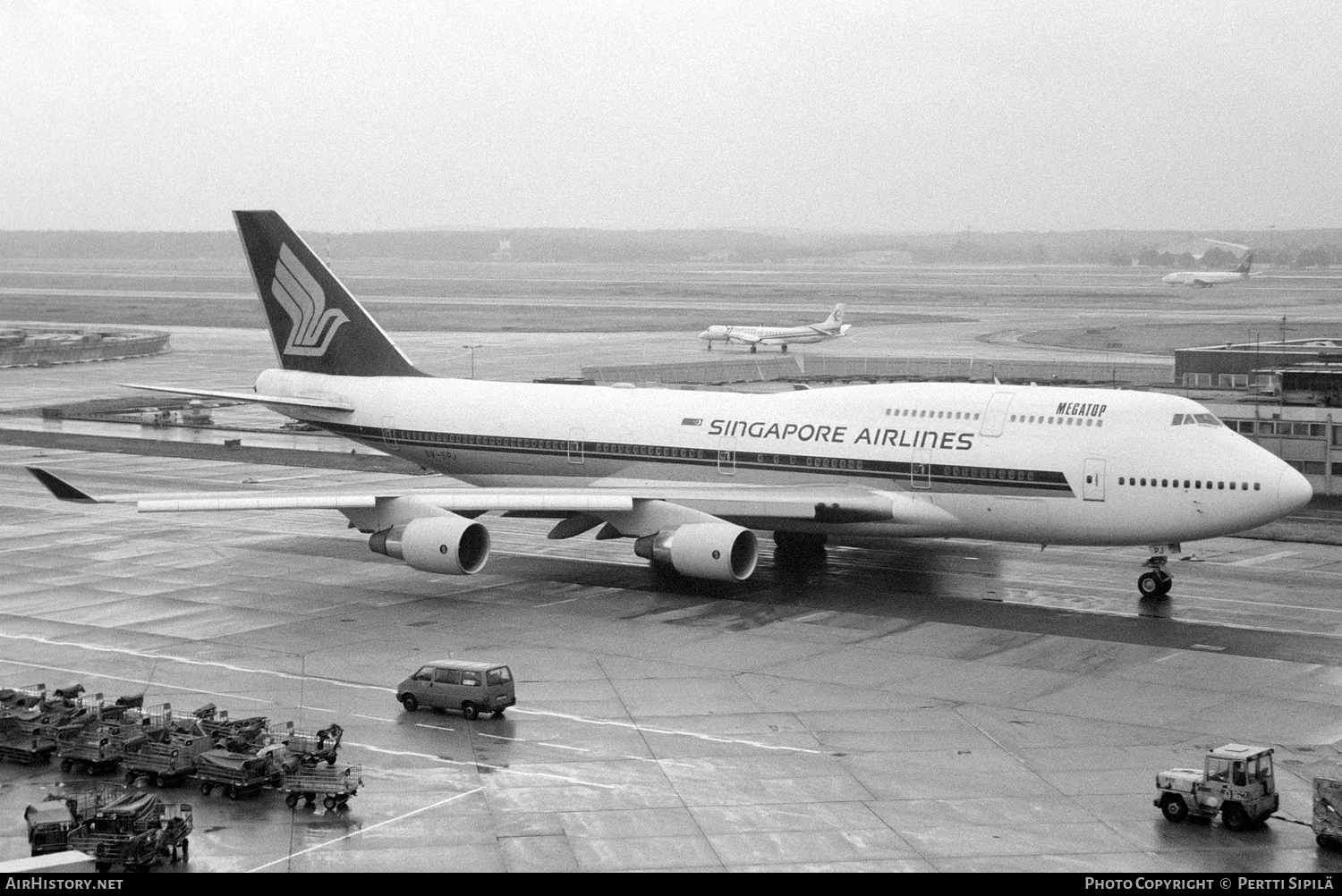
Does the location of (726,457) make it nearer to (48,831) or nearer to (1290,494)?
(1290,494)

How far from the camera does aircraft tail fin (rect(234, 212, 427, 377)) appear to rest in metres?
46.8

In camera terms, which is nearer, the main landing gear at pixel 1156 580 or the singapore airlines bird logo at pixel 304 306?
the main landing gear at pixel 1156 580

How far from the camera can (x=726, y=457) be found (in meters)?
40.7

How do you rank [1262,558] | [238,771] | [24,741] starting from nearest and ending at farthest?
1. [238,771]
2. [24,741]
3. [1262,558]

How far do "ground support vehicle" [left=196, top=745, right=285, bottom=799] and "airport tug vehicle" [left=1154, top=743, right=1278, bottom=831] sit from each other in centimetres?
1288

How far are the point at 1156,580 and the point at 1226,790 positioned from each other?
53.7 ft

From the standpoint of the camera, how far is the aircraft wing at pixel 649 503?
123ft

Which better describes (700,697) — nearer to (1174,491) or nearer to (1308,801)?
(1308,801)

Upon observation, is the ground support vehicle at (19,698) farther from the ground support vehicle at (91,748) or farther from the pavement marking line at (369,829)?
the pavement marking line at (369,829)

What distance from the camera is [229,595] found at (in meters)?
37.7

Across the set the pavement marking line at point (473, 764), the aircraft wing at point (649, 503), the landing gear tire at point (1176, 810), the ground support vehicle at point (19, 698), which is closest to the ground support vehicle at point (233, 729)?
the pavement marking line at point (473, 764)

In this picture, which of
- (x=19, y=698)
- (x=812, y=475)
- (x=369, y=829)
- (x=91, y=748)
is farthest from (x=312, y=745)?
(x=812, y=475)

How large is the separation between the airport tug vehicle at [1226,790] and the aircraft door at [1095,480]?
47.7ft

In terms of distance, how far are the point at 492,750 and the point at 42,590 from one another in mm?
18219
